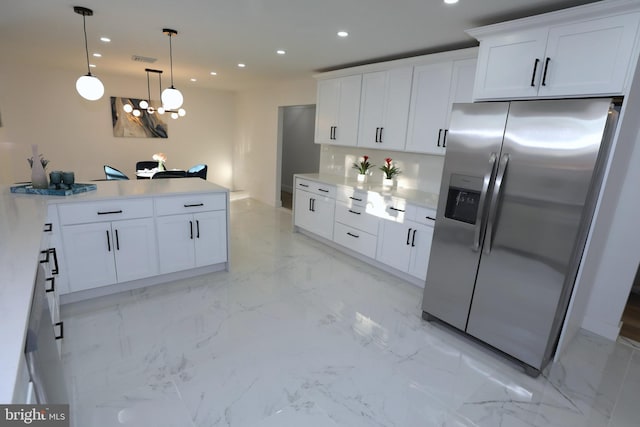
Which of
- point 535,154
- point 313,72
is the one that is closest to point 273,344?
point 535,154

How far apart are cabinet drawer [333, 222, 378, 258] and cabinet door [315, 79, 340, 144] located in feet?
4.39

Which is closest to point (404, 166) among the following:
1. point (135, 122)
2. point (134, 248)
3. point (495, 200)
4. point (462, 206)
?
point (462, 206)

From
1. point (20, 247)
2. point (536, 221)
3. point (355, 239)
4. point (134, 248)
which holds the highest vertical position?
point (536, 221)

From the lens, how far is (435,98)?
11.3ft

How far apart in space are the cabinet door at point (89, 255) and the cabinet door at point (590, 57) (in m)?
3.64

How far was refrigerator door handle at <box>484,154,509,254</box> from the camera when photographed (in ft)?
7.34

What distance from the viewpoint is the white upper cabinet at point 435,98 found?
3201 millimetres

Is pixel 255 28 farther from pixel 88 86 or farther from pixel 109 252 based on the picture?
pixel 109 252

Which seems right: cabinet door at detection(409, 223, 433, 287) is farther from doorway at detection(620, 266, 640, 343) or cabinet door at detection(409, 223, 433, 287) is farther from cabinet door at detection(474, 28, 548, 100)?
doorway at detection(620, 266, 640, 343)

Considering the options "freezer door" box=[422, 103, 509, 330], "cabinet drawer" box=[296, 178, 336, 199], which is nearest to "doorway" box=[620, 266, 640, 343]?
"freezer door" box=[422, 103, 509, 330]

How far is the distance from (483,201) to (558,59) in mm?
1050

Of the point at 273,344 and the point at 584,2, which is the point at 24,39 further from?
the point at 584,2

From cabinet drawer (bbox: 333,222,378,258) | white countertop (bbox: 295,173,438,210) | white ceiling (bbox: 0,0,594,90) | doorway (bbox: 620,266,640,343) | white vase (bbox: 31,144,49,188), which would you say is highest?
white ceiling (bbox: 0,0,594,90)

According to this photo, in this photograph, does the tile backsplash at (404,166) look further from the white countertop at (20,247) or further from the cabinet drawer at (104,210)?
the cabinet drawer at (104,210)
